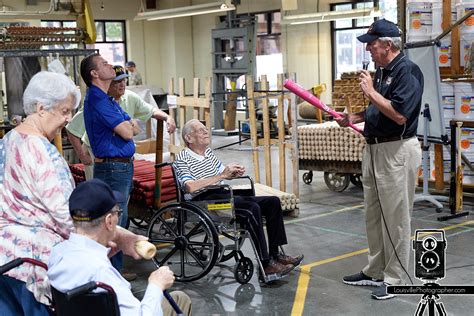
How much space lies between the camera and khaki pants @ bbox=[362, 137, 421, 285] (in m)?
4.65

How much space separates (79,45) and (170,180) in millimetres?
1892

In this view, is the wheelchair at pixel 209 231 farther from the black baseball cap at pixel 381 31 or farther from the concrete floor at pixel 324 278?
the black baseball cap at pixel 381 31

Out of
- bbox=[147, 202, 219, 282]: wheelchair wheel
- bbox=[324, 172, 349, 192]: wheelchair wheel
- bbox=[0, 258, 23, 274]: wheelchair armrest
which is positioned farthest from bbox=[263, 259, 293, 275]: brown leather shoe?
bbox=[324, 172, 349, 192]: wheelchair wheel

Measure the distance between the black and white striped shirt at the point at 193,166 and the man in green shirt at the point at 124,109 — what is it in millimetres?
323

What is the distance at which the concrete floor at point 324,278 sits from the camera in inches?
184

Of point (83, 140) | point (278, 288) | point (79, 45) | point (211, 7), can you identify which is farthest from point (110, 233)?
point (211, 7)

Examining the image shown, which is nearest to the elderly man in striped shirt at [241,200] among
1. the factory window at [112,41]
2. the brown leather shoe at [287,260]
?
the brown leather shoe at [287,260]

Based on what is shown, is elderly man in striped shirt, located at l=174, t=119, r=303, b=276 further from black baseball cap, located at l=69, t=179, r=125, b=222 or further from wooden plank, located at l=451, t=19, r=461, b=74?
wooden plank, located at l=451, t=19, r=461, b=74

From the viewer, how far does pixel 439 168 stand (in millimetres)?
7930

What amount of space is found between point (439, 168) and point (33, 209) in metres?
5.89

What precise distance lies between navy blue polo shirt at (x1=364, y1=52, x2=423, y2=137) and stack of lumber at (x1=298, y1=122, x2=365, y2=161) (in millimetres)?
3383

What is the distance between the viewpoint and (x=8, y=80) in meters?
7.34

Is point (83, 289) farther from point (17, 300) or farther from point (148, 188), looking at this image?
point (148, 188)

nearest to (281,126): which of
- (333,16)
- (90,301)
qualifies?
(90,301)
